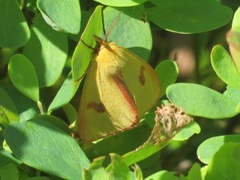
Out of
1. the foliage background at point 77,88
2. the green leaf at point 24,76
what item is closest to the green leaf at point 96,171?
the foliage background at point 77,88

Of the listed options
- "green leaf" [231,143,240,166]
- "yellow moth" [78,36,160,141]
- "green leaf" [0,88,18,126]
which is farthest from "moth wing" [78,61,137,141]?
"green leaf" [231,143,240,166]

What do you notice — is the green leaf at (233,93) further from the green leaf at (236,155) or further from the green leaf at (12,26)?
the green leaf at (12,26)

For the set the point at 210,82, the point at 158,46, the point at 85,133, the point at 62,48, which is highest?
the point at 62,48

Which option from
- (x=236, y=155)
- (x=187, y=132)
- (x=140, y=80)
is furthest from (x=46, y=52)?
(x=236, y=155)

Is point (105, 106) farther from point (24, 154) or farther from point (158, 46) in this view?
point (158, 46)

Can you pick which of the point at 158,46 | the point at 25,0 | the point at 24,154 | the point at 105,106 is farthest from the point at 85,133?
the point at 158,46

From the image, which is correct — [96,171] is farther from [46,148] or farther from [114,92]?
[114,92]
